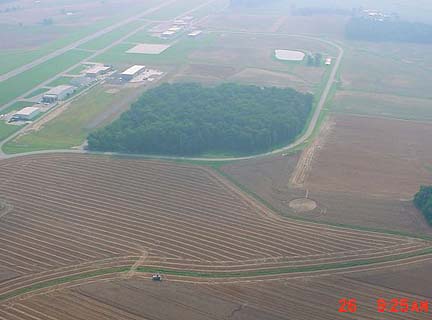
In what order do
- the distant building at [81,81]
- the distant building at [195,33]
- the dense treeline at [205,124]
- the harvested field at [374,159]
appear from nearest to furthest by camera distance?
the harvested field at [374,159] → the dense treeline at [205,124] → the distant building at [81,81] → the distant building at [195,33]

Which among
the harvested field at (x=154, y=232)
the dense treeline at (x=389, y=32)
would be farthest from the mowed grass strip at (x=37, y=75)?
the dense treeline at (x=389, y=32)

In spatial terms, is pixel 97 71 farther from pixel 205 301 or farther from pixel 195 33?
pixel 205 301

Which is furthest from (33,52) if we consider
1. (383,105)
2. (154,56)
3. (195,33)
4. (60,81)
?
(383,105)

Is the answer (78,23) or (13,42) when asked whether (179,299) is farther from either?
(78,23)

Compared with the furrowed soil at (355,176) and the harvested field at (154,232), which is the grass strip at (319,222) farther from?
the harvested field at (154,232)

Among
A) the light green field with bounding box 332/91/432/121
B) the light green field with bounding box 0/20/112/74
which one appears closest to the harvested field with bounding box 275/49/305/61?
the light green field with bounding box 332/91/432/121

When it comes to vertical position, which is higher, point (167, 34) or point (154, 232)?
point (167, 34)
